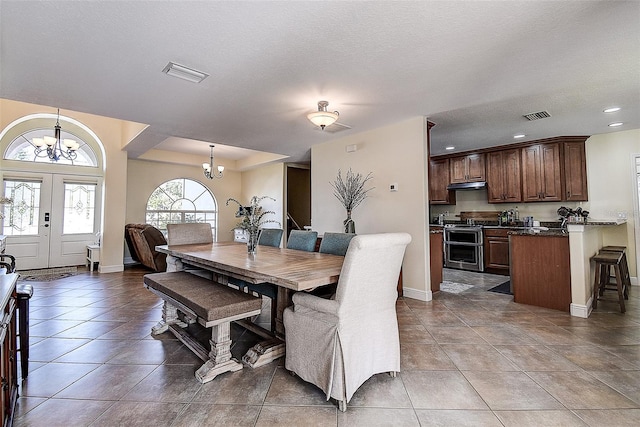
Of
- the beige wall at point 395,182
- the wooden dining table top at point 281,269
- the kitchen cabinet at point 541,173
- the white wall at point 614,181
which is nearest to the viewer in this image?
the wooden dining table top at point 281,269

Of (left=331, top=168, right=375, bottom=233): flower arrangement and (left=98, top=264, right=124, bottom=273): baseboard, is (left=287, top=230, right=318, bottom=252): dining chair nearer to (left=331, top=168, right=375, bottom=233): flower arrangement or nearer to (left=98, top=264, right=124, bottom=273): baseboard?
(left=331, top=168, right=375, bottom=233): flower arrangement

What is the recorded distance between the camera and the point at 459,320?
3.00 m

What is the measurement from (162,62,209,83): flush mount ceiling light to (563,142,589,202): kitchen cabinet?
227 inches

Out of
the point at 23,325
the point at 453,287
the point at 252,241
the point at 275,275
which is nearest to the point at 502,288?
the point at 453,287

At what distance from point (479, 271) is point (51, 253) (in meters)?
8.39

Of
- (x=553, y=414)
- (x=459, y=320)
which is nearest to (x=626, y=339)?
(x=459, y=320)

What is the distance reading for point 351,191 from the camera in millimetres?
4484

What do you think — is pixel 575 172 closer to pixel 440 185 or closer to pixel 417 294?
pixel 440 185

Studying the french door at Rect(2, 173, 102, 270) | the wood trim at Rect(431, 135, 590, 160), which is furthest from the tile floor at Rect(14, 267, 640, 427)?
the french door at Rect(2, 173, 102, 270)

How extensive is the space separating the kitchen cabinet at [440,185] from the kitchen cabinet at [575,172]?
79.5 inches

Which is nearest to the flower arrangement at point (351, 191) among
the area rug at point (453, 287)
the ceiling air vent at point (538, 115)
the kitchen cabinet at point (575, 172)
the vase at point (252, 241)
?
the area rug at point (453, 287)

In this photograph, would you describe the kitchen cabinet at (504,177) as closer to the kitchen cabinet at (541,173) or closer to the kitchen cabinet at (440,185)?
the kitchen cabinet at (541,173)

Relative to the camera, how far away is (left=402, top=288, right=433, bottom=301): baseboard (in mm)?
3701

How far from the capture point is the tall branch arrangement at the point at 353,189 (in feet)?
14.5
